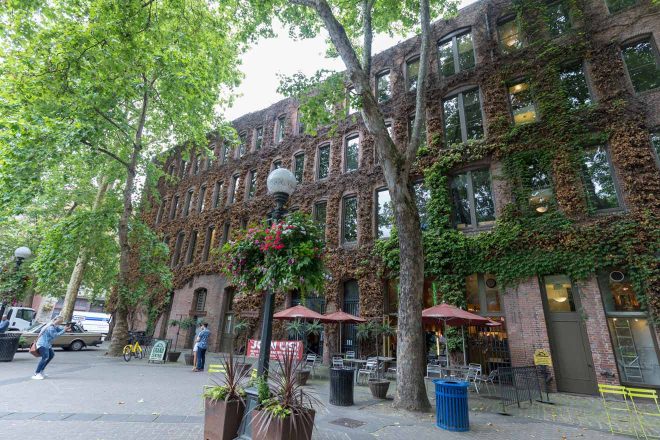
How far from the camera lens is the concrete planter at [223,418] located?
475cm

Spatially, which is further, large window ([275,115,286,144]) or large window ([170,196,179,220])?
large window ([170,196,179,220])

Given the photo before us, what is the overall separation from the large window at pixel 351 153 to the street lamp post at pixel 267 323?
12.6m

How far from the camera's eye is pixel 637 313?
10000 mm

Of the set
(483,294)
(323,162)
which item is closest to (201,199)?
(323,162)

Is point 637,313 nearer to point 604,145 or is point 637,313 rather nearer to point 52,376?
point 604,145

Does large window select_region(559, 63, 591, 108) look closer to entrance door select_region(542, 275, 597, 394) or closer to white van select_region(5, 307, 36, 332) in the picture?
entrance door select_region(542, 275, 597, 394)

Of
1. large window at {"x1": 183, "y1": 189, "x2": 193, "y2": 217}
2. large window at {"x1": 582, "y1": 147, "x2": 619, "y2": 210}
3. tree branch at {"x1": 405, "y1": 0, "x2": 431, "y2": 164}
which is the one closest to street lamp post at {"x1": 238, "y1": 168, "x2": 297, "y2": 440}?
tree branch at {"x1": 405, "y1": 0, "x2": 431, "y2": 164}

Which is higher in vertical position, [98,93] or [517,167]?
[98,93]

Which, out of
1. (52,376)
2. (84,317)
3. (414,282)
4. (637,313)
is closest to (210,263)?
(52,376)

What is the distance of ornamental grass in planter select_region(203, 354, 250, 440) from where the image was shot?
15.6 ft

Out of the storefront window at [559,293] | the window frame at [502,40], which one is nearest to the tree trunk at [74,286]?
the storefront window at [559,293]

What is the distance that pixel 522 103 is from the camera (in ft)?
45.8

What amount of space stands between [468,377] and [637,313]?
5.47m

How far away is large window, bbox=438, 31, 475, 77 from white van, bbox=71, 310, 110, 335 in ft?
119
